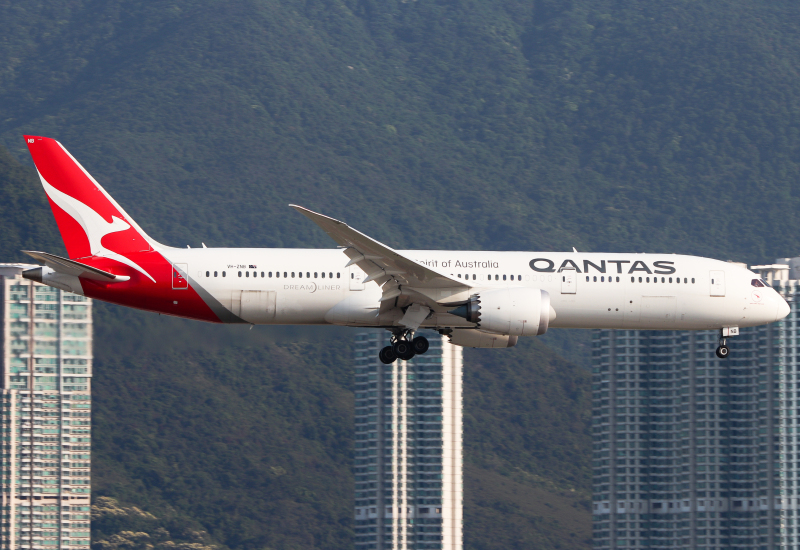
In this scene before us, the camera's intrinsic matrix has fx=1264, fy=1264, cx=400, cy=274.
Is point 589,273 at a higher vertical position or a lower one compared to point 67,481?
higher

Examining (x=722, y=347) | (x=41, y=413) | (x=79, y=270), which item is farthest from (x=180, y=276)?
(x=41, y=413)

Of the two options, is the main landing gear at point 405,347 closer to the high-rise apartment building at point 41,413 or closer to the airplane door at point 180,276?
the airplane door at point 180,276

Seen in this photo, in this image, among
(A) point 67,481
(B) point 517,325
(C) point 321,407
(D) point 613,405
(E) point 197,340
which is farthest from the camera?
(C) point 321,407

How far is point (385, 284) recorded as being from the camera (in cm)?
4412

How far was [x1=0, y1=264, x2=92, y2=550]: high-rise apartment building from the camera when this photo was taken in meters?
123

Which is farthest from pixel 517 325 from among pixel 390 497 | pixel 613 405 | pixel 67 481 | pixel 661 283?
pixel 613 405

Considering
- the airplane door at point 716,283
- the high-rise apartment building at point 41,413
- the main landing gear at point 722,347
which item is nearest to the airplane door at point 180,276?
the airplane door at point 716,283

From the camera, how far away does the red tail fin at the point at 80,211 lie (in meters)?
45.8

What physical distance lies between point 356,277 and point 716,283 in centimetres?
1372

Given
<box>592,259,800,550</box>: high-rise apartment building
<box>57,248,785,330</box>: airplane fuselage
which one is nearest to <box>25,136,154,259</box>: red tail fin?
<box>57,248,785,330</box>: airplane fuselage

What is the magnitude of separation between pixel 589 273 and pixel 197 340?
756 inches

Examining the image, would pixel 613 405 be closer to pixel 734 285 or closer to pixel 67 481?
pixel 67 481

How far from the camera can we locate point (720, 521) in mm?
139375

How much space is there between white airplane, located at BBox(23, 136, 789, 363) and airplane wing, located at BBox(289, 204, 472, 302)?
5 cm
